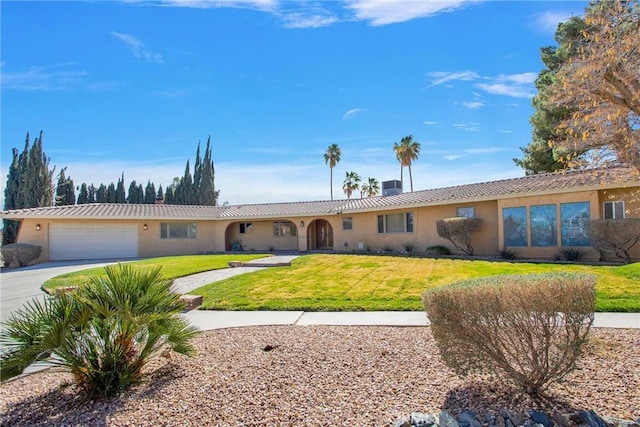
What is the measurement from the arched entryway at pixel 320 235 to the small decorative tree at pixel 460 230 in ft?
41.0

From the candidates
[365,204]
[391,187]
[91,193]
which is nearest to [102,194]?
[91,193]

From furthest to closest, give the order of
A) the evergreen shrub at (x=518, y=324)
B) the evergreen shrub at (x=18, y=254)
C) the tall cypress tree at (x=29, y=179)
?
the tall cypress tree at (x=29, y=179)
the evergreen shrub at (x=18, y=254)
the evergreen shrub at (x=518, y=324)

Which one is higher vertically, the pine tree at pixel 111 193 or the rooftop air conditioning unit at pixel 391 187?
the pine tree at pixel 111 193

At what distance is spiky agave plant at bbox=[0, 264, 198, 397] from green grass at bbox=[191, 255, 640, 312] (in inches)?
177

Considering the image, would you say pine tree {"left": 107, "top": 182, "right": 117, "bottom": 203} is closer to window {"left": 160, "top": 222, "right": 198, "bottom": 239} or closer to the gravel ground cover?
window {"left": 160, "top": 222, "right": 198, "bottom": 239}

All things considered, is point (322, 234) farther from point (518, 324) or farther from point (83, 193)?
point (83, 193)

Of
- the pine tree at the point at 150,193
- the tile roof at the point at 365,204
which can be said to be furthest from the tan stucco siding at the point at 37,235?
the pine tree at the point at 150,193

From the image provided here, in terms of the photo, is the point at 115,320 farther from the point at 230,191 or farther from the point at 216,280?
the point at 230,191

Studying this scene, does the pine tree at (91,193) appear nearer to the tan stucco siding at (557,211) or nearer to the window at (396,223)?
the window at (396,223)

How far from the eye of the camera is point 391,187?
31.0 m

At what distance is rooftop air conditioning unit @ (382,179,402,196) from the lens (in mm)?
30609

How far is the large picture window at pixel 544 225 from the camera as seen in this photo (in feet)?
55.8

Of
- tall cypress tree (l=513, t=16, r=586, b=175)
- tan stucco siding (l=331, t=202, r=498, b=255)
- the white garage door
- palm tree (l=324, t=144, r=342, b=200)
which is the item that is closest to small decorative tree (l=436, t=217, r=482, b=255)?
tan stucco siding (l=331, t=202, r=498, b=255)

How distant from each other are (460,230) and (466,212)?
4.97 ft
